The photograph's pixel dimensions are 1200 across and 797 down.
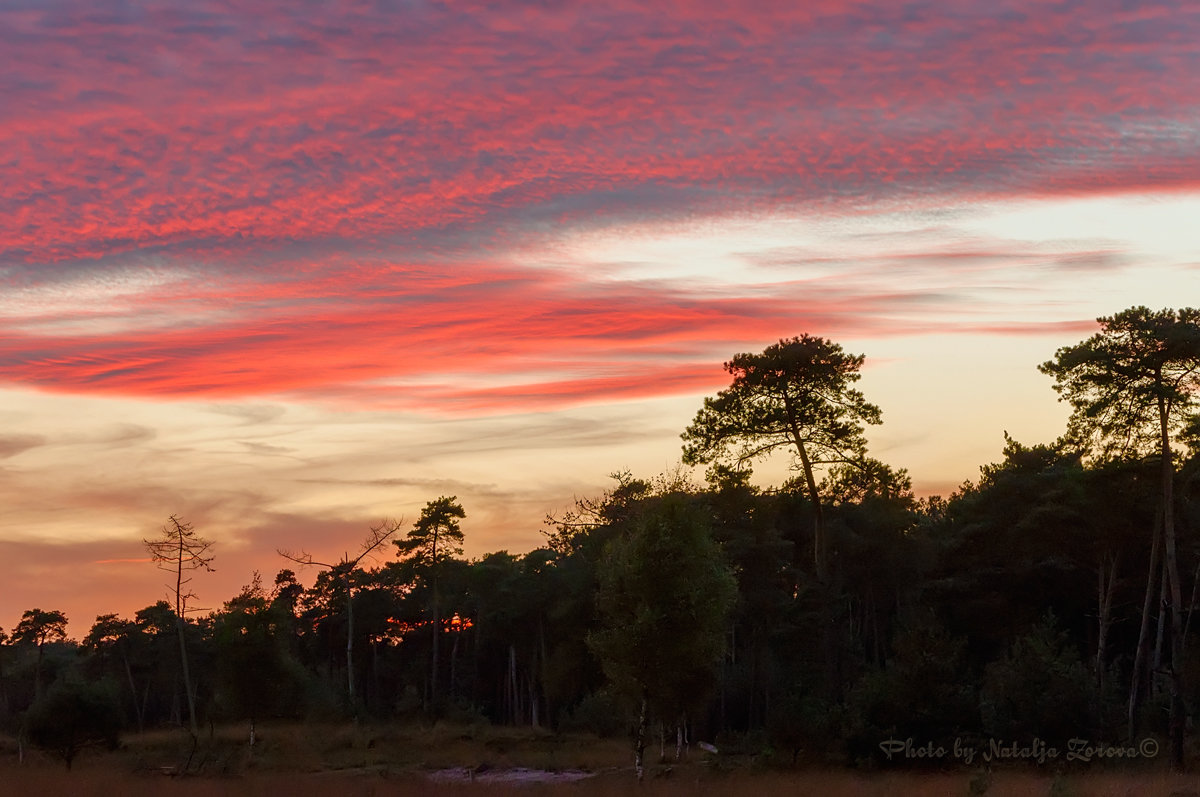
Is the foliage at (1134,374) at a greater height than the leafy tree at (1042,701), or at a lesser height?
greater

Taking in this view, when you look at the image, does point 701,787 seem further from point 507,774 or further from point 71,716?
point 71,716

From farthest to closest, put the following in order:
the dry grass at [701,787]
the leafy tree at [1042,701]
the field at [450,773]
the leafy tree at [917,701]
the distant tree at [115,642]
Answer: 1. the distant tree at [115,642]
2. the leafy tree at [1042,701]
3. the leafy tree at [917,701]
4. the field at [450,773]
5. the dry grass at [701,787]

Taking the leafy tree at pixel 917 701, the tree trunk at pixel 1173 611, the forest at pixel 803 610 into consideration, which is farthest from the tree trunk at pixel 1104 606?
the leafy tree at pixel 917 701

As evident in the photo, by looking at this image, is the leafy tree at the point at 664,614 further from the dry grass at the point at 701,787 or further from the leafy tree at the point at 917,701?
the leafy tree at the point at 917,701

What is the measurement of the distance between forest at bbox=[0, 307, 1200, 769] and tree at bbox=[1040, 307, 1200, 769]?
0.10m

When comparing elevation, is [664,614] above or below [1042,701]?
above

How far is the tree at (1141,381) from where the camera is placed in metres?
38.4

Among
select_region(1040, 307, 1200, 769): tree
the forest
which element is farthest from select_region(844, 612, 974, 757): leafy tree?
select_region(1040, 307, 1200, 769): tree

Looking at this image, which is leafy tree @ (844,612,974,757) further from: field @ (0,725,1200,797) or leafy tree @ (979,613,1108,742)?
field @ (0,725,1200,797)

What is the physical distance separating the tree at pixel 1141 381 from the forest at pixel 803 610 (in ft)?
0.32

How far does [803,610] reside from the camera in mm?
53781

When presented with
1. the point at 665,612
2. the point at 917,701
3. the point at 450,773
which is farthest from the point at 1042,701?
the point at 450,773

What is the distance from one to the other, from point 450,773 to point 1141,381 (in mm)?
29971

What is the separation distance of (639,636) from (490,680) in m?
68.5
